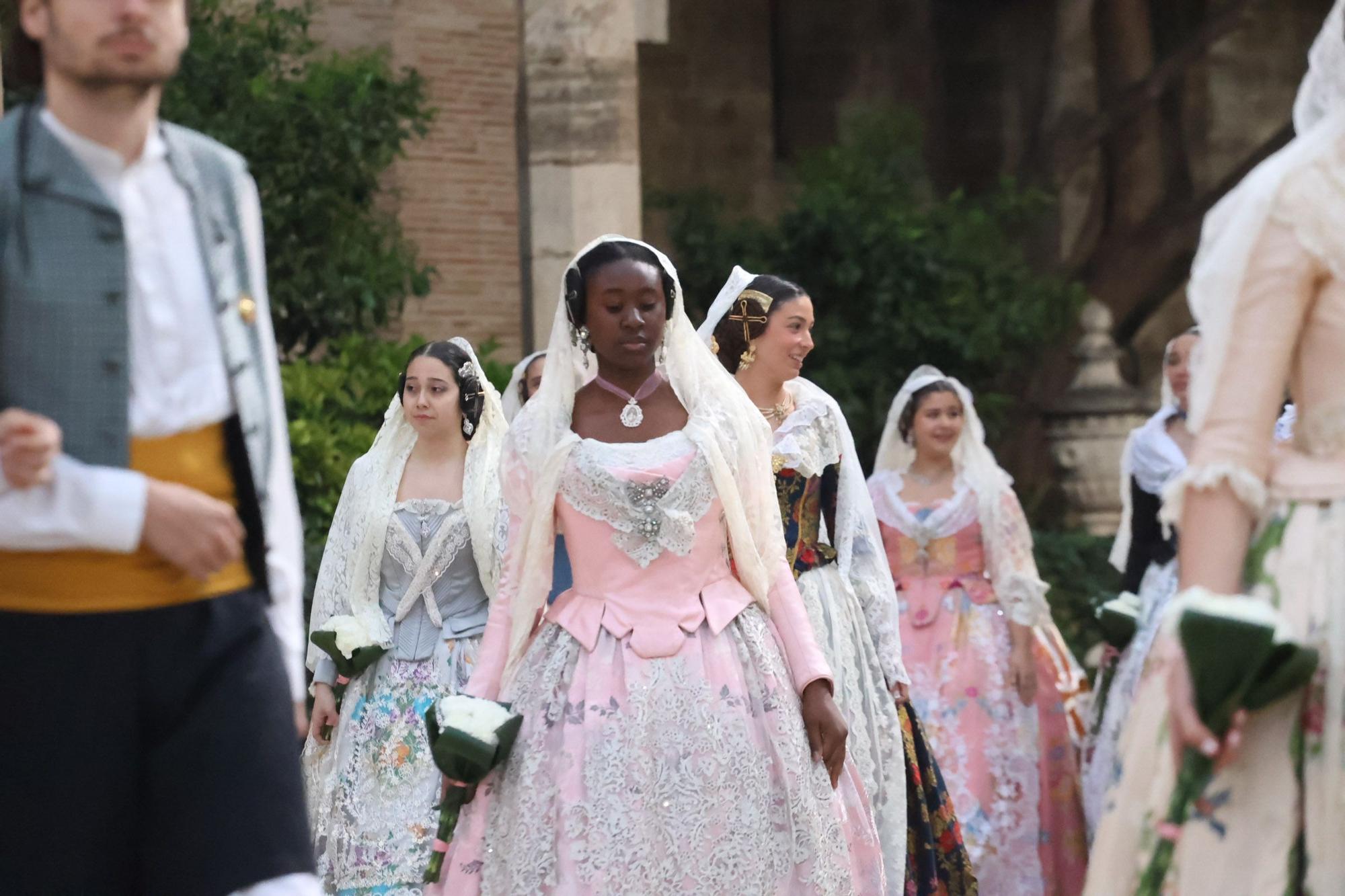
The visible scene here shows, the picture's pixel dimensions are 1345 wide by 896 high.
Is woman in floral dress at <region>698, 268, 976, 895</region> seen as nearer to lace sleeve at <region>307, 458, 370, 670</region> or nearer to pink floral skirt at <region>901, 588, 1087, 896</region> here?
pink floral skirt at <region>901, 588, 1087, 896</region>

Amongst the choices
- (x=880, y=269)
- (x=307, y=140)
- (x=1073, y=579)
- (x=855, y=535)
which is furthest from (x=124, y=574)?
(x=880, y=269)

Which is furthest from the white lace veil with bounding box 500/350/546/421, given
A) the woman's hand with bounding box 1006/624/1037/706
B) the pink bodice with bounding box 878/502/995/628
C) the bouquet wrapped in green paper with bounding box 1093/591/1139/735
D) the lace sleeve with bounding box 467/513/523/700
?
the lace sleeve with bounding box 467/513/523/700

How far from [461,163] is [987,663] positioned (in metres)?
5.54

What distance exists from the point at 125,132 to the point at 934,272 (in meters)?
11.2

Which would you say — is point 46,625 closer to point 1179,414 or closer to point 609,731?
point 609,731

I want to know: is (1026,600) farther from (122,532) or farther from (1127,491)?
(122,532)

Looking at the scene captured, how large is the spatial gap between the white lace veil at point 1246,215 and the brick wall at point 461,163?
30.7ft

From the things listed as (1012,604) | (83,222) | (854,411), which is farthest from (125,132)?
(854,411)

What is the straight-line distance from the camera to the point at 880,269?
1382 cm

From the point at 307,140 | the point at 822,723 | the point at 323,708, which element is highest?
the point at 307,140

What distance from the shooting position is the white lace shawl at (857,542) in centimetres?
671

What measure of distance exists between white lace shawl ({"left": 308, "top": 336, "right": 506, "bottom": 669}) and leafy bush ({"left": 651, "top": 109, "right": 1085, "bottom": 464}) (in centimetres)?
640

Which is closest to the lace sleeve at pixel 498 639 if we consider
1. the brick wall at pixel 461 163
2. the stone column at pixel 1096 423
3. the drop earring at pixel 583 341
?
the drop earring at pixel 583 341

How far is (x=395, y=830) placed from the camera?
6969 millimetres
